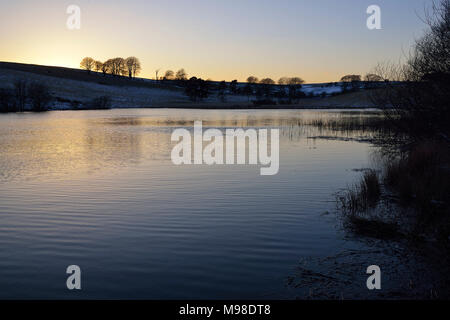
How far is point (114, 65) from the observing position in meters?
189

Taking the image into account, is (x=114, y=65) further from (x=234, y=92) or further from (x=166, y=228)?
(x=166, y=228)

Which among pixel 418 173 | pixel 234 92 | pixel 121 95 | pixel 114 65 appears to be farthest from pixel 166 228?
pixel 114 65

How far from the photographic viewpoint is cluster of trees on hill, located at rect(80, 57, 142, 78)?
617 feet

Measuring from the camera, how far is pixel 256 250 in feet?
30.4

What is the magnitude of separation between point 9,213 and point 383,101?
57.1ft

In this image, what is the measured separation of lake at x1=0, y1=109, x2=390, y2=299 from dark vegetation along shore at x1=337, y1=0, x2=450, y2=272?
3.63 ft

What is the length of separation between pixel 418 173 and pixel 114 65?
188 m

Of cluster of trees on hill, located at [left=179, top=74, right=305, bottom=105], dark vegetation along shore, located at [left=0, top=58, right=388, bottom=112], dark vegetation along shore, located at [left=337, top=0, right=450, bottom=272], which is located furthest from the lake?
cluster of trees on hill, located at [left=179, top=74, right=305, bottom=105]

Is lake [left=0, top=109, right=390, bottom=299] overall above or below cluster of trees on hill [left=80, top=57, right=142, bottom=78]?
below

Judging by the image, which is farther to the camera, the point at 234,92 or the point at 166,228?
the point at 234,92

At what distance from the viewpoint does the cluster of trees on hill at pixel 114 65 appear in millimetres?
188000

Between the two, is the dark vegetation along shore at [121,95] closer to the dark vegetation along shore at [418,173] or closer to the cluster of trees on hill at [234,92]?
the cluster of trees on hill at [234,92]

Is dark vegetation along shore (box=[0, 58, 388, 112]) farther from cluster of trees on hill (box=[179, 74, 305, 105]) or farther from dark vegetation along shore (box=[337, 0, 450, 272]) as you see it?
dark vegetation along shore (box=[337, 0, 450, 272])

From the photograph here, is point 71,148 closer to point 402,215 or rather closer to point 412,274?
point 402,215
